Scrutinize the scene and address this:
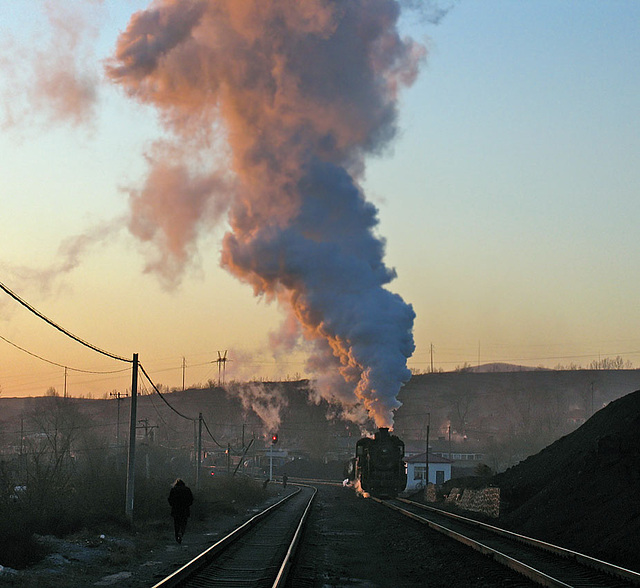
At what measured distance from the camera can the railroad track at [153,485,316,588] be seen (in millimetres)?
15297

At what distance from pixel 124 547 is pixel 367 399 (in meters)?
30.7

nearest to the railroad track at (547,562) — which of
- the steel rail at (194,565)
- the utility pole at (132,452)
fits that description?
the steel rail at (194,565)

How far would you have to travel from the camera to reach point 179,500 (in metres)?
23.9

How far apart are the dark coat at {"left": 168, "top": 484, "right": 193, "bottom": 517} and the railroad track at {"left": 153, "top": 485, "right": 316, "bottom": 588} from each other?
1.70 m

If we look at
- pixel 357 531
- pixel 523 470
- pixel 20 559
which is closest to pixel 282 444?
pixel 523 470

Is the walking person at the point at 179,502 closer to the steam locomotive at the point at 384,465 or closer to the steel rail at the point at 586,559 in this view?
the steel rail at the point at 586,559

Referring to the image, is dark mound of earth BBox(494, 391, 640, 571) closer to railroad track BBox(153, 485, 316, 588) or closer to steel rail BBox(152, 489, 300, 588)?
railroad track BBox(153, 485, 316, 588)

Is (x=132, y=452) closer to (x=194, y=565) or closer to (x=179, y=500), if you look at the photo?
(x=179, y=500)

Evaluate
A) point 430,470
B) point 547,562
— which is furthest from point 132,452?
point 430,470

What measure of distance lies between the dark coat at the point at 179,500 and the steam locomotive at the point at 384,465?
2665 centimetres

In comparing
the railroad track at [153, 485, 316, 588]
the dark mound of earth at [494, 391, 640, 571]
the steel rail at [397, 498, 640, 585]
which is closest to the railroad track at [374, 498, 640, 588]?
the steel rail at [397, 498, 640, 585]

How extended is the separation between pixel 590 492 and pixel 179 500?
48.5 ft

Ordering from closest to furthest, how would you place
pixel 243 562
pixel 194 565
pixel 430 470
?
pixel 194 565, pixel 243 562, pixel 430 470

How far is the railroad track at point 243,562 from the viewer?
50.2 ft
